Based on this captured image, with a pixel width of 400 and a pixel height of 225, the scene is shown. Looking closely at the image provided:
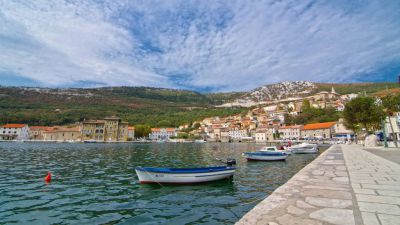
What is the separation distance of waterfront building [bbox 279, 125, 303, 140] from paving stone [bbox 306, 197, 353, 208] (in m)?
108

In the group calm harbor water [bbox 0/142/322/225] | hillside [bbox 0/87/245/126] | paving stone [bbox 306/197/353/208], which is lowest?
calm harbor water [bbox 0/142/322/225]

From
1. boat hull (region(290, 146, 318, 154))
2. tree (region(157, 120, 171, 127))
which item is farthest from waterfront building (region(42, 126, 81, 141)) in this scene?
boat hull (region(290, 146, 318, 154))

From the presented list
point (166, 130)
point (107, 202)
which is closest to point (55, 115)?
point (166, 130)

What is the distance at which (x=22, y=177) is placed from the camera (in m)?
14.7

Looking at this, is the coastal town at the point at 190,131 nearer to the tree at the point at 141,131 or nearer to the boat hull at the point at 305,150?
the tree at the point at 141,131

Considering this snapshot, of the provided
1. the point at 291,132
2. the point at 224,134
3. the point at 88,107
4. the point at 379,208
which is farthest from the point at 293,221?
the point at 88,107

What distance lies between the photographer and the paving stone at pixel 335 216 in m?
3.87

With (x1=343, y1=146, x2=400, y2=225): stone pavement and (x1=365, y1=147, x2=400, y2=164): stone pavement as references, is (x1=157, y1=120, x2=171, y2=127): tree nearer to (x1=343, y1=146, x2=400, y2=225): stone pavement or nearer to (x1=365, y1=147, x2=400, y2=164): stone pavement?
(x1=365, y1=147, x2=400, y2=164): stone pavement

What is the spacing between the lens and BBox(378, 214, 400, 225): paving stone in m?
3.69

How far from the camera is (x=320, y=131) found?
95875 mm

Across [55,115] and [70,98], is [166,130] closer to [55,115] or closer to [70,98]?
[55,115]

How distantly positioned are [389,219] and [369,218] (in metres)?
0.30

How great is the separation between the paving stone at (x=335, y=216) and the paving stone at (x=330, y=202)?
328mm

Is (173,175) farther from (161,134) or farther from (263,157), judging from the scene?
(161,134)
